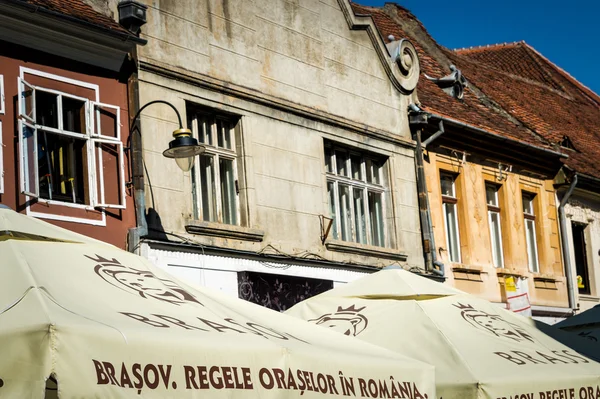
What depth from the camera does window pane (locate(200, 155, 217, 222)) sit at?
1423cm

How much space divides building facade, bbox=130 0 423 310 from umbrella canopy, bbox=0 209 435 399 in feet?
20.2

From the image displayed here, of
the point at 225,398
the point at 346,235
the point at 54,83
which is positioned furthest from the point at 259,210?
the point at 225,398

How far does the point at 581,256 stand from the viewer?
2359 cm

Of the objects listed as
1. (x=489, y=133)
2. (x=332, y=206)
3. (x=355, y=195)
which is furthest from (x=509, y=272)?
(x=332, y=206)

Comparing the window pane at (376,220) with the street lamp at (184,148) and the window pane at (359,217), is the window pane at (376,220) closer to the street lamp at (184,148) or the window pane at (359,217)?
the window pane at (359,217)

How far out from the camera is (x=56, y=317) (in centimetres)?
487

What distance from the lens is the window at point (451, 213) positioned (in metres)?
19.4

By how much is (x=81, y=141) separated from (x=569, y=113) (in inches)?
767

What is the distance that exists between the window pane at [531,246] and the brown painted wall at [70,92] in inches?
442

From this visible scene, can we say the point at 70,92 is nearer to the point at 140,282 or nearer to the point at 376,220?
the point at 140,282

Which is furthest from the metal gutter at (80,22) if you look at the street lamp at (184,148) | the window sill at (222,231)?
the window sill at (222,231)

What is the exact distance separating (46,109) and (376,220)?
703cm

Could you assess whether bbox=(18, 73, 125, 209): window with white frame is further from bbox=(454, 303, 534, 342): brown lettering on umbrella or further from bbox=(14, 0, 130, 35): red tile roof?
bbox=(454, 303, 534, 342): brown lettering on umbrella

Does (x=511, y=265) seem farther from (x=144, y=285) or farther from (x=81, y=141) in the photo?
(x=144, y=285)
